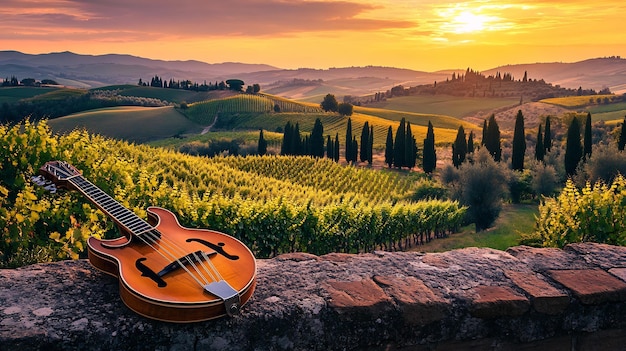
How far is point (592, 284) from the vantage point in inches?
144

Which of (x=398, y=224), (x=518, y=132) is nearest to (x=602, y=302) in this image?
(x=398, y=224)

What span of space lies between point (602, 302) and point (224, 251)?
106 inches

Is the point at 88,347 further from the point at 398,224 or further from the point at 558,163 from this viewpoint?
the point at 558,163

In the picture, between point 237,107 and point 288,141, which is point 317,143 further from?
point 237,107

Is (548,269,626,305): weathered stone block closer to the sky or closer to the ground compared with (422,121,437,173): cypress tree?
closer to the sky

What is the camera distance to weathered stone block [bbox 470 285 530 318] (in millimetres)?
3316

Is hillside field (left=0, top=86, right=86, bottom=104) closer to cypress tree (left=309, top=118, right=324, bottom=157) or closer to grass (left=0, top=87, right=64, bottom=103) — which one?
grass (left=0, top=87, right=64, bottom=103)

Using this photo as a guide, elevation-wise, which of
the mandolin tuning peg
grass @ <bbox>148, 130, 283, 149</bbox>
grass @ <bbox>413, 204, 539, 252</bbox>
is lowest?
grass @ <bbox>148, 130, 283, 149</bbox>

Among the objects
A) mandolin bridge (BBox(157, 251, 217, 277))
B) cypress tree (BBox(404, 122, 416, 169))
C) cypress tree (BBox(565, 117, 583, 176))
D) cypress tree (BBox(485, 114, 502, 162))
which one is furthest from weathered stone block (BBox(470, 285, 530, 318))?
cypress tree (BBox(404, 122, 416, 169))

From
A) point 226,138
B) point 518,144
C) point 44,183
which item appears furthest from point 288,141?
point 44,183

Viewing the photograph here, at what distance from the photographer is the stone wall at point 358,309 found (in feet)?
9.20

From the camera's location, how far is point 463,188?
110 ft

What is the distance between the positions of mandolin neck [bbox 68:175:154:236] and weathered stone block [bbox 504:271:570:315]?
2.76m

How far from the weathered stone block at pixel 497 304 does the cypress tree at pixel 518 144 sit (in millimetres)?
49503
